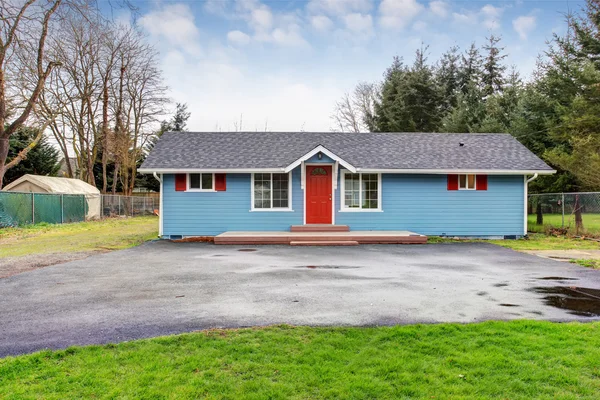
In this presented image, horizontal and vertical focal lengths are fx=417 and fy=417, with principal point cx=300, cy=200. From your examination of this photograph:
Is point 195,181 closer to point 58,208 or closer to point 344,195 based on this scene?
point 344,195

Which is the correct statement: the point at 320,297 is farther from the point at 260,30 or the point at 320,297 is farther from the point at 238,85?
the point at 238,85

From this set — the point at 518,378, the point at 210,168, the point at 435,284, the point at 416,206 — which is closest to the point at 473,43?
the point at 416,206

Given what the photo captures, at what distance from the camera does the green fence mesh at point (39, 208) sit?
1753 centimetres

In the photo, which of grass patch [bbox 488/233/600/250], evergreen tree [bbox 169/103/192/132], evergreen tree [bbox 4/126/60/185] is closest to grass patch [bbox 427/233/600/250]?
grass patch [bbox 488/233/600/250]

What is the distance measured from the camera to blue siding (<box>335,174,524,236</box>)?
48.2ft

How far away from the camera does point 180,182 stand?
14453 millimetres

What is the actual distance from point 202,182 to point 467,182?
9.36 meters

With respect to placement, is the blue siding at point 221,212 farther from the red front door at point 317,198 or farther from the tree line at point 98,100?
the tree line at point 98,100

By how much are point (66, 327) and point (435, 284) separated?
5351 mm

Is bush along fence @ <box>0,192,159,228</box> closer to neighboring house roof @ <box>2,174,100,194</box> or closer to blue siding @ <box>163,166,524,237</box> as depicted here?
neighboring house roof @ <box>2,174,100,194</box>

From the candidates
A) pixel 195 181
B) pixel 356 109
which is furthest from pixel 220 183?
Answer: pixel 356 109

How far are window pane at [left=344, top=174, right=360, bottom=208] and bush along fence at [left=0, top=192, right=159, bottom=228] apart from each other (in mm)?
14075

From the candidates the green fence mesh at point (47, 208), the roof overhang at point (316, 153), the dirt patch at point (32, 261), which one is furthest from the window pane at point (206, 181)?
the green fence mesh at point (47, 208)

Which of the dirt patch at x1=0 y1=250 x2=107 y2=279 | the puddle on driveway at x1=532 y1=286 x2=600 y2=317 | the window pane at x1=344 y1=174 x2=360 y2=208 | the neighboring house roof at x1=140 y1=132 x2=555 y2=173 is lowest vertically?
the puddle on driveway at x1=532 y1=286 x2=600 y2=317
